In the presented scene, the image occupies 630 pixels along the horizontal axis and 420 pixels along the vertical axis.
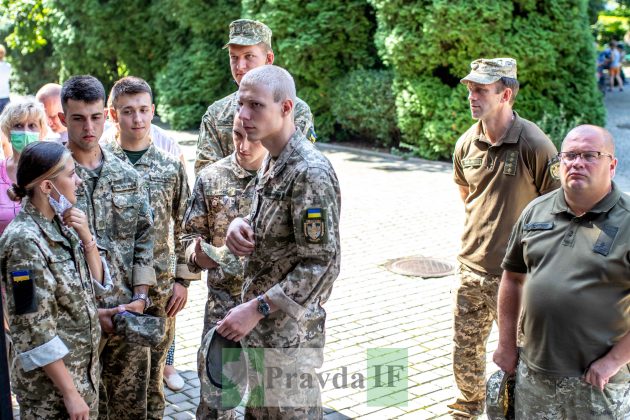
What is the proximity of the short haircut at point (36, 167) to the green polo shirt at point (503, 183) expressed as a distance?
2.56 m

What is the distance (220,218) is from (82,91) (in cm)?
105

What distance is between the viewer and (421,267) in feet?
29.6

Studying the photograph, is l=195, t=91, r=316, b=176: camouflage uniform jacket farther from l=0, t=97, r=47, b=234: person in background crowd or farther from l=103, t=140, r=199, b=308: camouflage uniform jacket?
l=0, t=97, r=47, b=234: person in background crowd

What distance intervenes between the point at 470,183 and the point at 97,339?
253cm

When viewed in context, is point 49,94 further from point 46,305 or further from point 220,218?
point 46,305

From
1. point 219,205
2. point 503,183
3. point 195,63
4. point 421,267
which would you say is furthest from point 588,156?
point 195,63

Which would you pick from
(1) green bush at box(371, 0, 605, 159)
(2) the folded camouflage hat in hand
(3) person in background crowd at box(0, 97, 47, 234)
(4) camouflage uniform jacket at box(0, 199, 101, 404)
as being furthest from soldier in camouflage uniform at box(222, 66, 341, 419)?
(1) green bush at box(371, 0, 605, 159)

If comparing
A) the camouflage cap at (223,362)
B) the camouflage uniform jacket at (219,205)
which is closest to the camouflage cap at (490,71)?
the camouflage uniform jacket at (219,205)

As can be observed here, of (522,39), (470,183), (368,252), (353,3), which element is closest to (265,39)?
(470,183)

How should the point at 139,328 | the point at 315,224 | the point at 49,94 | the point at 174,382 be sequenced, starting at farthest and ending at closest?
the point at 49,94 → the point at 174,382 → the point at 139,328 → the point at 315,224

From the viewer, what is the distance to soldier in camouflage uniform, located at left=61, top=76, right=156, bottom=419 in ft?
14.5

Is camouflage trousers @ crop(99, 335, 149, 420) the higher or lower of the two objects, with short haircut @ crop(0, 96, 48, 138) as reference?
lower

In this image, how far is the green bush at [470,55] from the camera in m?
14.7

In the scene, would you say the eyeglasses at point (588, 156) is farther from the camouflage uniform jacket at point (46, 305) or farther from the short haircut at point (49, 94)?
the short haircut at point (49, 94)
